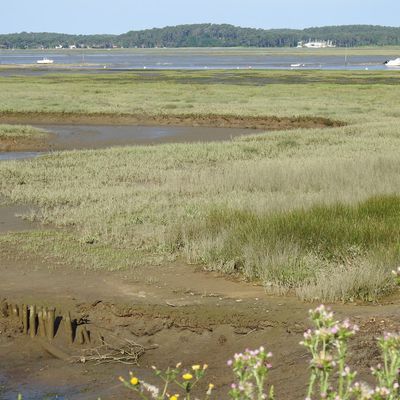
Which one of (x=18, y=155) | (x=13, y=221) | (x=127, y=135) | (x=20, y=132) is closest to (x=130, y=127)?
(x=127, y=135)

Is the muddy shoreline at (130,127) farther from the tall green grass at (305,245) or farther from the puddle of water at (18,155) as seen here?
the tall green grass at (305,245)

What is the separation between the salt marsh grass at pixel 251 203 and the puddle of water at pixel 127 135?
13.9ft

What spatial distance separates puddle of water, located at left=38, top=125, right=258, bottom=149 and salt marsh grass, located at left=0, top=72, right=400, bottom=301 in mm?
4239

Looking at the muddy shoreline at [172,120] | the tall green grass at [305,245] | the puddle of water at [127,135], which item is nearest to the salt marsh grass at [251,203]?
the tall green grass at [305,245]

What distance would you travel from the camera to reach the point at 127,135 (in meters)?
31.3

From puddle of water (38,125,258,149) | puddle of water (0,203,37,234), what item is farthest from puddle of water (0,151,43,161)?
puddle of water (0,203,37,234)

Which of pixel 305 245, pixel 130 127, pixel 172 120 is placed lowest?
pixel 130 127

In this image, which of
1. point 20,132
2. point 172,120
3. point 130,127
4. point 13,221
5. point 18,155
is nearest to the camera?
point 13,221

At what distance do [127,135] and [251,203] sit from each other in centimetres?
1857

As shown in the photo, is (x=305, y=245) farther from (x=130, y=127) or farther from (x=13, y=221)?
(x=130, y=127)

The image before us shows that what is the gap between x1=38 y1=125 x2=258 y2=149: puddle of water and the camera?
95.0ft

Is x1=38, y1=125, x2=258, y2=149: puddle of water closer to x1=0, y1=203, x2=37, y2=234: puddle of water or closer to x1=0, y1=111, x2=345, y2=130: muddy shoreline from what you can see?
x1=0, y1=111, x2=345, y2=130: muddy shoreline

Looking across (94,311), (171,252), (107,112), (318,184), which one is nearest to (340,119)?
(107,112)

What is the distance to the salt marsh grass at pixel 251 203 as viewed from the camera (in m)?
9.71
